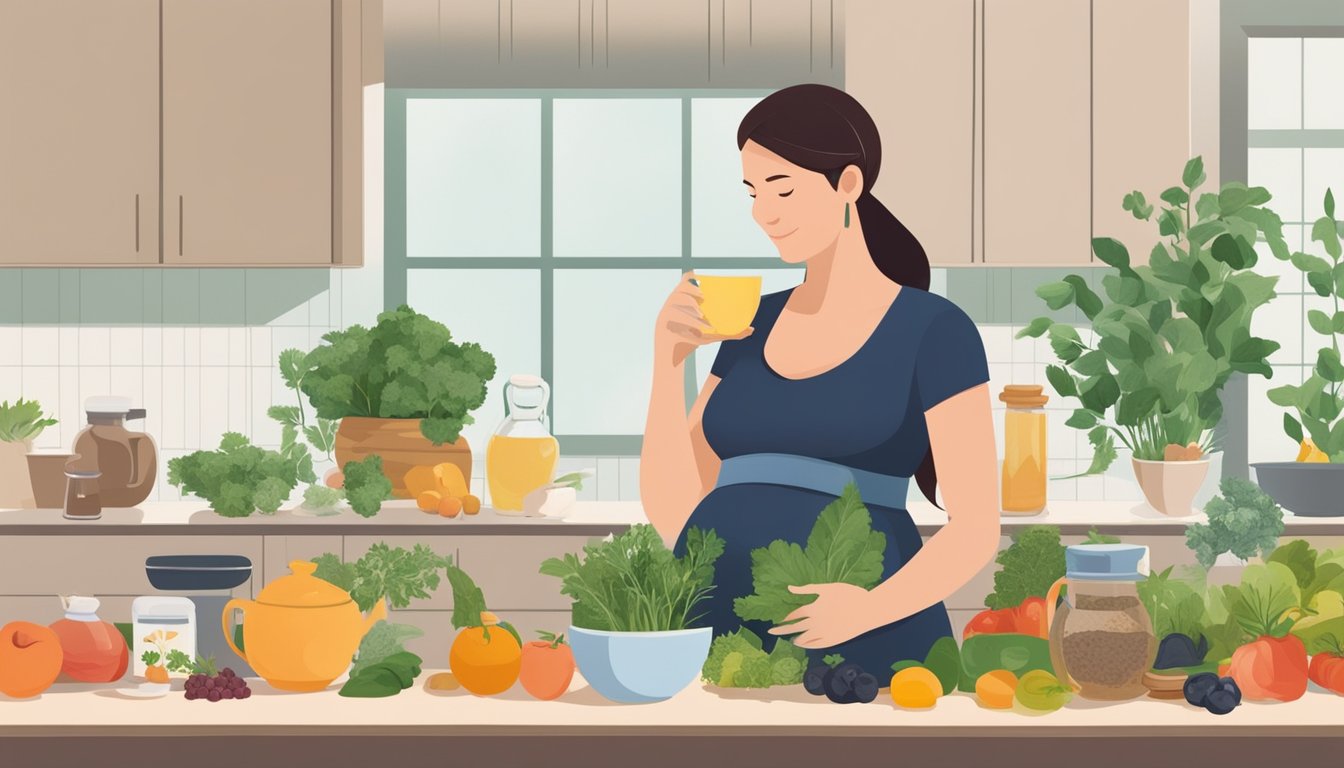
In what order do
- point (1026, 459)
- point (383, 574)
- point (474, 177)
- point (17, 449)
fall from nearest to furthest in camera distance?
point (383, 574) → point (1026, 459) → point (17, 449) → point (474, 177)

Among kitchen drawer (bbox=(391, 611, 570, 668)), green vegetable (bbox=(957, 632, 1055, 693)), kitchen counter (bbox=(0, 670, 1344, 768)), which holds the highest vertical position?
green vegetable (bbox=(957, 632, 1055, 693))

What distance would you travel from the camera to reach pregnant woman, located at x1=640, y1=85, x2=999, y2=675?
1.88m

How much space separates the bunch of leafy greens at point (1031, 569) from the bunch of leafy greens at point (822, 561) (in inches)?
13.0

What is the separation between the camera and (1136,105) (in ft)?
13.6

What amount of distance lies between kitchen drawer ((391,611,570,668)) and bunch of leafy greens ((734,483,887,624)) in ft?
6.30

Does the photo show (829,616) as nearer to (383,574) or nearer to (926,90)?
(383,574)

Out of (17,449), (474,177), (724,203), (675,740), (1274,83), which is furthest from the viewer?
(474,177)

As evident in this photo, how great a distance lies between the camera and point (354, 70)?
4.13 metres

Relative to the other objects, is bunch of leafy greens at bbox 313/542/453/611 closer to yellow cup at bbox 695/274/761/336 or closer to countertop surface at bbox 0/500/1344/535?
yellow cup at bbox 695/274/761/336

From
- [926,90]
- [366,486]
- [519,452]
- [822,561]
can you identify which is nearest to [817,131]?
[822,561]

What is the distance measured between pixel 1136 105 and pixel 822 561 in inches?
115

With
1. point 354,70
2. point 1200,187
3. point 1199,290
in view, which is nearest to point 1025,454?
point 1199,290

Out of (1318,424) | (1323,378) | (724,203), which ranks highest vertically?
(724,203)

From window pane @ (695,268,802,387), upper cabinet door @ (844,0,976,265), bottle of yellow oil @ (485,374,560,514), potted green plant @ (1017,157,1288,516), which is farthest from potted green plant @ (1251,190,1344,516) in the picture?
bottle of yellow oil @ (485,374,560,514)
